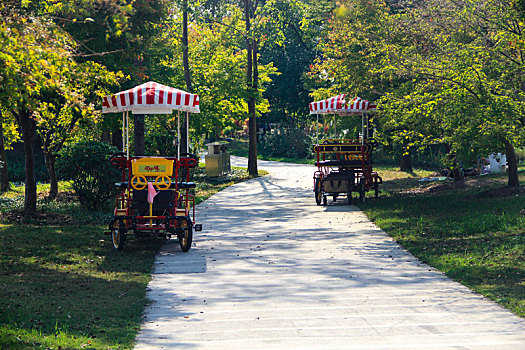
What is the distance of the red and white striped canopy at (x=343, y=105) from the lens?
69.6 ft

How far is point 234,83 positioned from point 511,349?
2448 cm

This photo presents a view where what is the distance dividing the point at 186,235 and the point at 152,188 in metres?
1.08

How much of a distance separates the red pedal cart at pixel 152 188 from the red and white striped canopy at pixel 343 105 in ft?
27.2

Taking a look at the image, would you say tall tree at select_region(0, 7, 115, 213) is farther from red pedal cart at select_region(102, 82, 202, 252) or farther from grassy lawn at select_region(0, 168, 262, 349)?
red pedal cart at select_region(102, 82, 202, 252)

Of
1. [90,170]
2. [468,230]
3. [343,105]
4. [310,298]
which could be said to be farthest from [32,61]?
[343,105]

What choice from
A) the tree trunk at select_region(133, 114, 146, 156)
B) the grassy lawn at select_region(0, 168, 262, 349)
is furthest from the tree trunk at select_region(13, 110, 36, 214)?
the tree trunk at select_region(133, 114, 146, 156)

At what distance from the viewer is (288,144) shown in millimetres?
48406

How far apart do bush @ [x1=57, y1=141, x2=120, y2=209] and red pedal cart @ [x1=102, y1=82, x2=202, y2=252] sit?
123 inches

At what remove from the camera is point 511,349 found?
20.8ft

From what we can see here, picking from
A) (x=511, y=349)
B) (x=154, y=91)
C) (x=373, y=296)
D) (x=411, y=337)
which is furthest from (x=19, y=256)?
(x=511, y=349)

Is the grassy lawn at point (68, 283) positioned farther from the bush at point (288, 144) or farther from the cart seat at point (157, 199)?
the bush at point (288, 144)

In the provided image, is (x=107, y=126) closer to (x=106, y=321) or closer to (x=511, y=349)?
(x=106, y=321)

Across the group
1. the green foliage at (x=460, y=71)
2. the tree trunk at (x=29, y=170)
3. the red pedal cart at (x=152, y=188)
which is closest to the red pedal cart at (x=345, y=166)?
the green foliage at (x=460, y=71)

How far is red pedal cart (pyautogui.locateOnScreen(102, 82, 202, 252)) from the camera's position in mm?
12406
